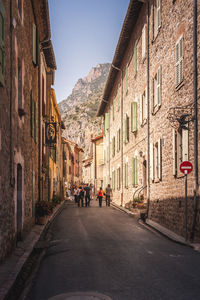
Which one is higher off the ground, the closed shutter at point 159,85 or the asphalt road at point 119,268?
the closed shutter at point 159,85

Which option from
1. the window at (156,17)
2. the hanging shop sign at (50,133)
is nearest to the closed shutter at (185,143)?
the window at (156,17)

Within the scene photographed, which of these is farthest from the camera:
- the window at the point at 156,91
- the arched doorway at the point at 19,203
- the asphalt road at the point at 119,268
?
the window at the point at 156,91

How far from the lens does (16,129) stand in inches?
400

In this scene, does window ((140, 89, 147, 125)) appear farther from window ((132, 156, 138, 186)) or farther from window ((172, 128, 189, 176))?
window ((172, 128, 189, 176))

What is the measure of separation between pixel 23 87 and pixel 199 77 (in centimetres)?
506

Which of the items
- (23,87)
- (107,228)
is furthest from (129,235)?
(23,87)

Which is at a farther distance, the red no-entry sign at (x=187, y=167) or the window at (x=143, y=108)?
the window at (x=143, y=108)

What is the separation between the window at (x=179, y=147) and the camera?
1239cm

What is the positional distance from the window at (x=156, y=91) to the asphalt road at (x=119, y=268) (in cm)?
604

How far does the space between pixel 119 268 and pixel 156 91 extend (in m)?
10.6

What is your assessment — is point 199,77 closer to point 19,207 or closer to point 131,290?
point 19,207

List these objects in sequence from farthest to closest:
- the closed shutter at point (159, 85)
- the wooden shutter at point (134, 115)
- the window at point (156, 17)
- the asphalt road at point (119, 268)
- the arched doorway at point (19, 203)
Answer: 1. the wooden shutter at point (134, 115)
2. the window at point (156, 17)
3. the closed shutter at point (159, 85)
4. the arched doorway at point (19, 203)
5. the asphalt road at point (119, 268)

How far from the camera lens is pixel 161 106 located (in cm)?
1578

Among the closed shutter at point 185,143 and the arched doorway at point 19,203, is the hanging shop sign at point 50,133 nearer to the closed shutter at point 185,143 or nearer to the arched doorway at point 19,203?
the arched doorway at point 19,203
